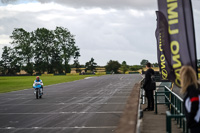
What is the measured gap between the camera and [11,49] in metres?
108

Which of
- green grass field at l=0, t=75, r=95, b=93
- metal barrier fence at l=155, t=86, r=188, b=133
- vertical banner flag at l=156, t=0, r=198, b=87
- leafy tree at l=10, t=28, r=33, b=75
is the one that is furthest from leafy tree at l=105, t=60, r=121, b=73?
vertical banner flag at l=156, t=0, r=198, b=87

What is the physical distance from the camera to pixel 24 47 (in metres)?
108

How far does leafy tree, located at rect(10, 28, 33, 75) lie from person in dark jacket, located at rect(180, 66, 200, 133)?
10709 cm

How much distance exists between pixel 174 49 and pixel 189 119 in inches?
124

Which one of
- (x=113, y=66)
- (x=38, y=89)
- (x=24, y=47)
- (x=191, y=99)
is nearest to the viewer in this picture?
(x=191, y=99)

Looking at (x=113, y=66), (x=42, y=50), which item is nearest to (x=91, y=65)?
(x=113, y=66)

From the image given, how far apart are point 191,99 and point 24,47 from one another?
107703mm

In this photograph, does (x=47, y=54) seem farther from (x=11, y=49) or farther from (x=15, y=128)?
(x=15, y=128)

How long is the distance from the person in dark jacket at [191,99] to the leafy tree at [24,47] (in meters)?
107

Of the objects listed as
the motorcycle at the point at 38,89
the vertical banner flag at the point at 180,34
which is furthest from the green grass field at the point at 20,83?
the vertical banner flag at the point at 180,34

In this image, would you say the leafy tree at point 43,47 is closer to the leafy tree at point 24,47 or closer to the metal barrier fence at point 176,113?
the leafy tree at point 24,47

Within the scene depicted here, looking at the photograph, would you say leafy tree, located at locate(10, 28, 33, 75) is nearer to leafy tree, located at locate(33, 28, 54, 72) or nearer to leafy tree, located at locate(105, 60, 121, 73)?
leafy tree, located at locate(33, 28, 54, 72)

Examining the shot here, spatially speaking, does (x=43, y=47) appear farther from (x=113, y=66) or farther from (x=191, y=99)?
(x=191, y=99)

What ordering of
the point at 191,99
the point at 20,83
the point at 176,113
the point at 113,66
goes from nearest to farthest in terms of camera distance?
1. the point at 191,99
2. the point at 176,113
3. the point at 20,83
4. the point at 113,66
